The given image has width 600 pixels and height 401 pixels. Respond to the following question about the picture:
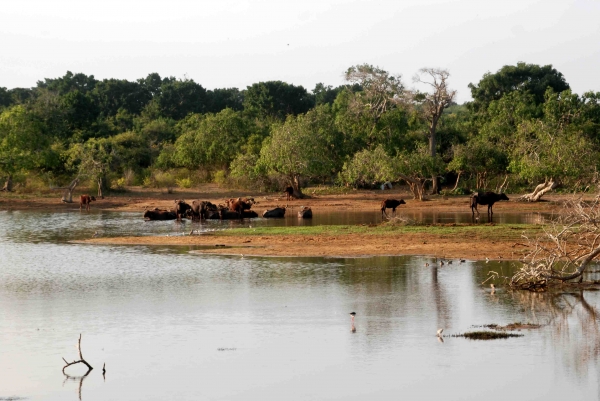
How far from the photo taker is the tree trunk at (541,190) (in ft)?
150

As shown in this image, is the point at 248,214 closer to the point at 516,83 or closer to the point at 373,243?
the point at 373,243

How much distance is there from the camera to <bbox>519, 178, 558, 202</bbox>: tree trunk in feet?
150

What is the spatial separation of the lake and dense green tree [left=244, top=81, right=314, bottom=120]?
63.1m

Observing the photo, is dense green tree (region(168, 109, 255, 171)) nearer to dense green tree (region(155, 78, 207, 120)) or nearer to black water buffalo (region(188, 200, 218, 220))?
black water buffalo (region(188, 200, 218, 220))

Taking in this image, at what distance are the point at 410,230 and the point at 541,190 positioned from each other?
731 inches

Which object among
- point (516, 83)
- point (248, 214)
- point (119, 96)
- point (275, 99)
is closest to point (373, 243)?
point (248, 214)

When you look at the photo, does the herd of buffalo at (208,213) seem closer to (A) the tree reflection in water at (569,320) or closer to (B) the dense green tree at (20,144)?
(B) the dense green tree at (20,144)

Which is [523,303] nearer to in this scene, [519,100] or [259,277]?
Answer: [259,277]

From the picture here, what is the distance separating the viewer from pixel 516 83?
73.5 meters

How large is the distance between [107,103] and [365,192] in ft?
163

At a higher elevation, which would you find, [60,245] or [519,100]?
[519,100]

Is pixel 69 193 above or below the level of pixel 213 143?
below

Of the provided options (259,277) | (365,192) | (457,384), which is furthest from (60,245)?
(365,192)

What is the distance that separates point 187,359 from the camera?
14.3 m
